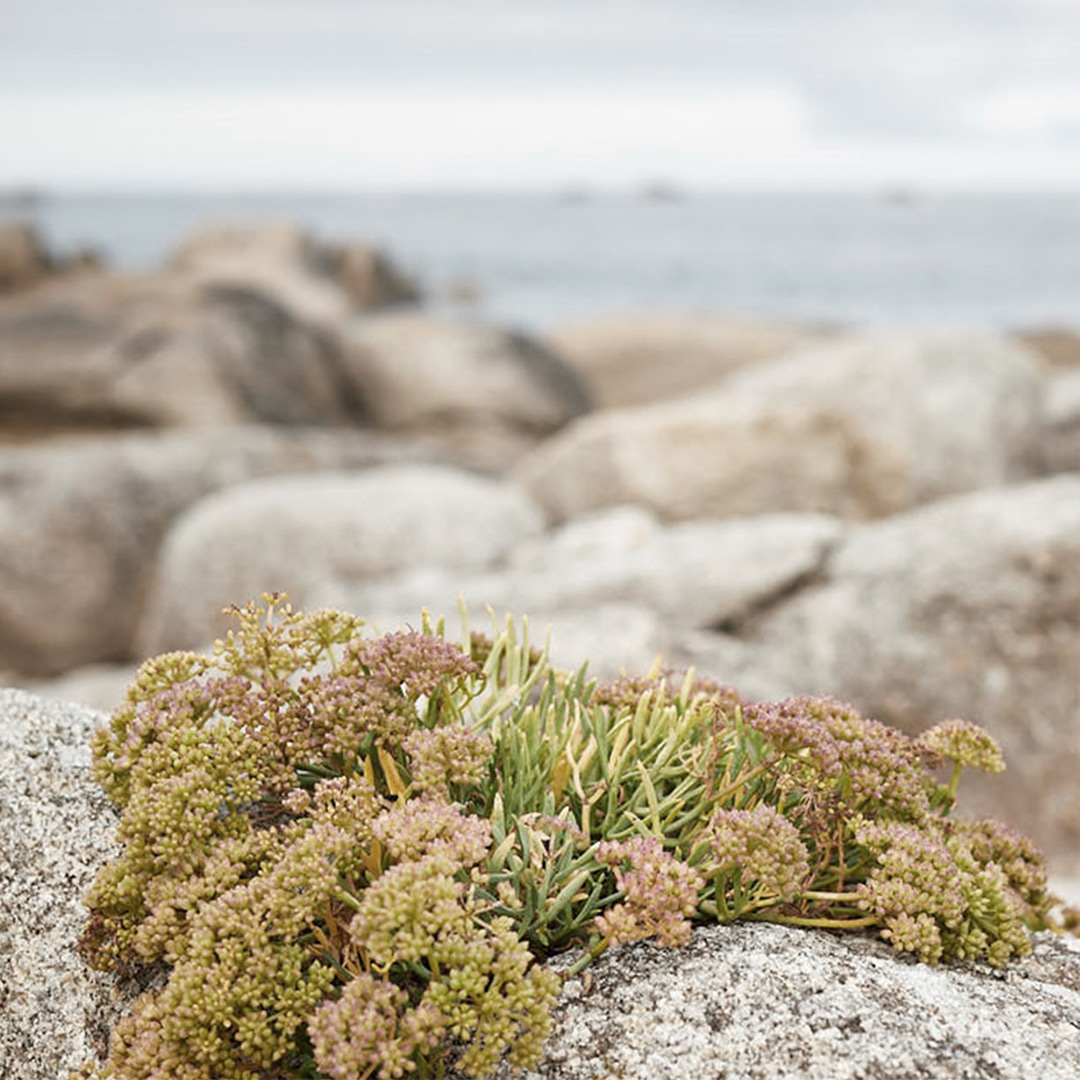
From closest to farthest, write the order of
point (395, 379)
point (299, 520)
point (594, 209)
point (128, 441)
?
point (299, 520) → point (128, 441) → point (395, 379) → point (594, 209)

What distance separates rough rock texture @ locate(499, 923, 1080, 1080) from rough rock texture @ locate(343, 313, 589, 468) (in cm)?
1368

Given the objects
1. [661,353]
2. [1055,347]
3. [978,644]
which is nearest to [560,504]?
[978,644]

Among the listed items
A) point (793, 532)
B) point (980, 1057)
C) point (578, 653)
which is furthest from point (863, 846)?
point (793, 532)

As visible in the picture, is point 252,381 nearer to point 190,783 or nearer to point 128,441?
point 128,441

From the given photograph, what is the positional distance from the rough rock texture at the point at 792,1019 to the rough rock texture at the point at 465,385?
13681mm

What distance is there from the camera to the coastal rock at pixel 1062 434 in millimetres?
11688

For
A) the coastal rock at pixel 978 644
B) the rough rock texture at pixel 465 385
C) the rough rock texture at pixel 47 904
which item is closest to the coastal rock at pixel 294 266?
the rough rock texture at pixel 465 385

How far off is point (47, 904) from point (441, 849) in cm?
99

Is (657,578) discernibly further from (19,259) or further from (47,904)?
(19,259)

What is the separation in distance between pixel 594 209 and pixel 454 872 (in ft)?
434

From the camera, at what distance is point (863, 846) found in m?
2.49

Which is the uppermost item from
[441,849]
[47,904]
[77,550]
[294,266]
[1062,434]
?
[441,849]

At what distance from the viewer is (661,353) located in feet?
67.6

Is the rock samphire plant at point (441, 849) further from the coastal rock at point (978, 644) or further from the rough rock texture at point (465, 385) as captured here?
the rough rock texture at point (465, 385)
